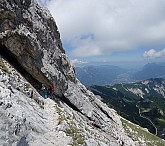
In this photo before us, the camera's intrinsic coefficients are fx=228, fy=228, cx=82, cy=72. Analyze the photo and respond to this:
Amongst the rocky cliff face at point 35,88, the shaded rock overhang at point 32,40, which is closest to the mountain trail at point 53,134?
the rocky cliff face at point 35,88

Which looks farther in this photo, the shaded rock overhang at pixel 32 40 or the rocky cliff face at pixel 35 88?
the shaded rock overhang at pixel 32 40

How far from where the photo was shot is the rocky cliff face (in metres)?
25.3

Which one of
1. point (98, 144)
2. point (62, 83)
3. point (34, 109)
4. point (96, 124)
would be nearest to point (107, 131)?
point (96, 124)

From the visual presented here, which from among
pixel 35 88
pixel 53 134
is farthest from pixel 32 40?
pixel 53 134

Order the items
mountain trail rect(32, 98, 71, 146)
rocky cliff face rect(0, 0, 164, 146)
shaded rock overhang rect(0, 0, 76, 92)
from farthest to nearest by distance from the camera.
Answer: shaded rock overhang rect(0, 0, 76, 92) < mountain trail rect(32, 98, 71, 146) < rocky cliff face rect(0, 0, 164, 146)

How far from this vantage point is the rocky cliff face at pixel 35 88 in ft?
83.0

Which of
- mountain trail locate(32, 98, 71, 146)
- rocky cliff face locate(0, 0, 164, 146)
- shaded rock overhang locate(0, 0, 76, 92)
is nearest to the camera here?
rocky cliff face locate(0, 0, 164, 146)

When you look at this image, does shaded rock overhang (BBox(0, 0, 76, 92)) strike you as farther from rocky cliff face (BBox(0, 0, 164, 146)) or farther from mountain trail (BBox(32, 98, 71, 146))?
mountain trail (BBox(32, 98, 71, 146))

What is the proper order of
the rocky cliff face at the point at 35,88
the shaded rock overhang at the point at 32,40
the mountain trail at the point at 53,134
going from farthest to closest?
the shaded rock overhang at the point at 32,40 → the mountain trail at the point at 53,134 → the rocky cliff face at the point at 35,88

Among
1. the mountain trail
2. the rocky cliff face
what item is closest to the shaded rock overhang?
the rocky cliff face

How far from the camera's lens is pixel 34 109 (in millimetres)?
31891

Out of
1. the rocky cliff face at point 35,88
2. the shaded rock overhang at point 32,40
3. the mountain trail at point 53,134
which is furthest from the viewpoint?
the shaded rock overhang at point 32,40

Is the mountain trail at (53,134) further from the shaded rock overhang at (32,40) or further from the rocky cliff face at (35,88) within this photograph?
the shaded rock overhang at (32,40)

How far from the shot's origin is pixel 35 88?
42281 mm
